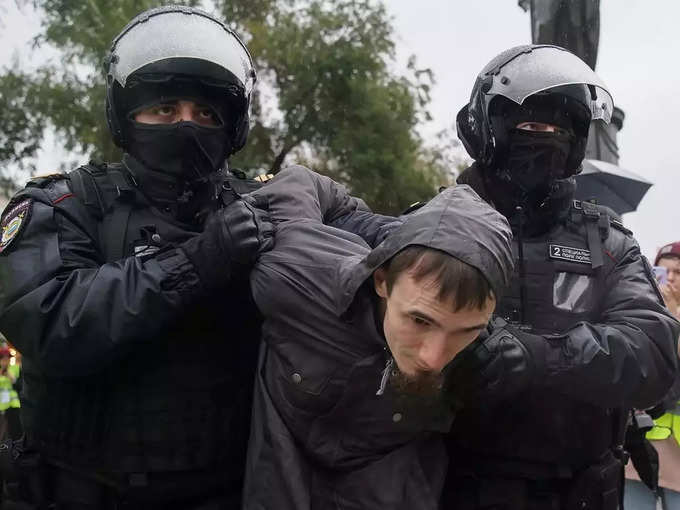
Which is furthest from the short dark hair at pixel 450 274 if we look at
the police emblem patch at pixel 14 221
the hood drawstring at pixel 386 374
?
the police emblem patch at pixel 14 221

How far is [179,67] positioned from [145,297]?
64cm

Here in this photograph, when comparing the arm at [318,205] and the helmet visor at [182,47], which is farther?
the helmet visor at [182,47]

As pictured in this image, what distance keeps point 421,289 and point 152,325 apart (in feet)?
2.26

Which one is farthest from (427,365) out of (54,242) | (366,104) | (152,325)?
(366,104)

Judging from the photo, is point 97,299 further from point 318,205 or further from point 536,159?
point 536,159

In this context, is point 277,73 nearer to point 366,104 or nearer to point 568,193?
point 366,104

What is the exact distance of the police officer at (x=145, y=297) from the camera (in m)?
1.78

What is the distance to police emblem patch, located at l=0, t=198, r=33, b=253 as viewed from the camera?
1.91 meters

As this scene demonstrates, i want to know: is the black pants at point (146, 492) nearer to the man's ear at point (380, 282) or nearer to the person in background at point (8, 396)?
the man's ear at point (380, 282)

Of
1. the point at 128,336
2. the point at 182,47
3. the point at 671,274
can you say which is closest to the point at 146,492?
the point at 128,336

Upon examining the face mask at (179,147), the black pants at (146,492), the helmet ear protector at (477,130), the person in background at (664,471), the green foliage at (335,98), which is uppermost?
the green foliage at (335,98)

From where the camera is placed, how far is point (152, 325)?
1.79 meters

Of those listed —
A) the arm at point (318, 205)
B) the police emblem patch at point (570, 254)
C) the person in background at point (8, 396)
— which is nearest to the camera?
the arm at point (318, 205)

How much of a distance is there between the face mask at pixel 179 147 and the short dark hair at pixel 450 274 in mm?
807
